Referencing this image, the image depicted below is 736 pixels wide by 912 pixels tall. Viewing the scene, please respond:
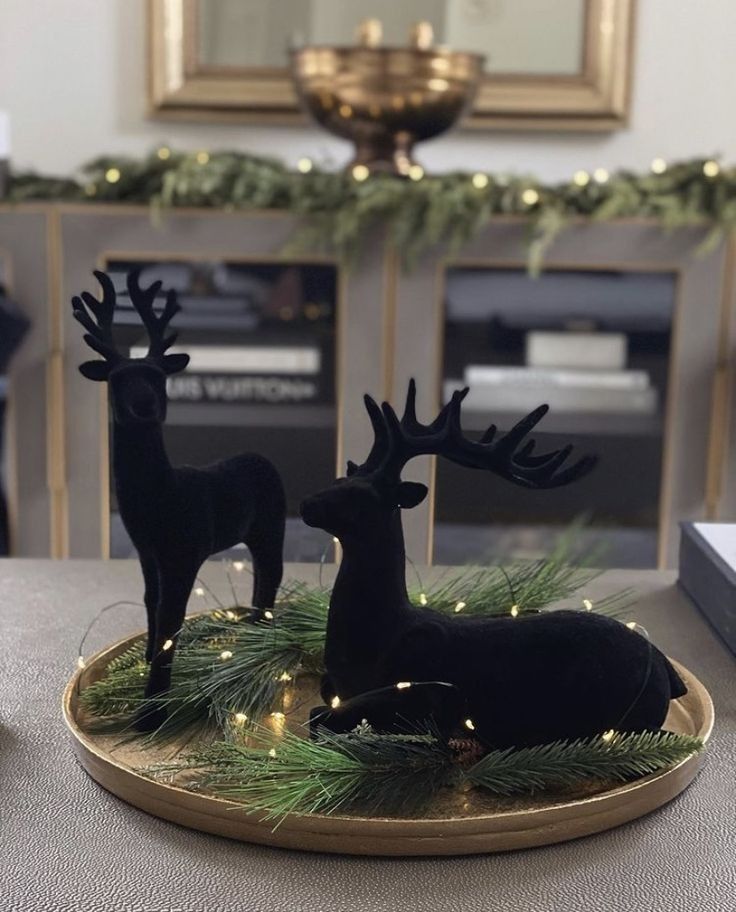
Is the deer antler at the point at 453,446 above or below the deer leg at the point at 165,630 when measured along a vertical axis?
above

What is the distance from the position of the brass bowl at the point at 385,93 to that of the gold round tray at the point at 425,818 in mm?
1676

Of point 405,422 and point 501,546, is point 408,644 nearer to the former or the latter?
point 405,422

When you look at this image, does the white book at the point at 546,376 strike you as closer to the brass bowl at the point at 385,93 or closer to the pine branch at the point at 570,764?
the brass bowl at the point at 385,93

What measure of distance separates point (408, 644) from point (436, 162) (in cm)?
199

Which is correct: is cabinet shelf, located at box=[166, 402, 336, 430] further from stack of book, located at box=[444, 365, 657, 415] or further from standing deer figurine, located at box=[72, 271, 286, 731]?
standing deer figurine, located at box=[72, 271, 286, 731]

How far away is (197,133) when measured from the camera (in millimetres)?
2453

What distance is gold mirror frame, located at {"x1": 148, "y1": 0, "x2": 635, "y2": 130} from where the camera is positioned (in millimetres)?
2391

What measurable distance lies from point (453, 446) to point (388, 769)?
18 cm

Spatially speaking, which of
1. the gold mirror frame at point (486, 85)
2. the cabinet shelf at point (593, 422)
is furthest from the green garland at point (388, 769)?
the gold mirror frame at point (486, 85)

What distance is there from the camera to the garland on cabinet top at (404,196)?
6.76 ft

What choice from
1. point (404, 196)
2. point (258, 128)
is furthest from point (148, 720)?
point (258, 128)

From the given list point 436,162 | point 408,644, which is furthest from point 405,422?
point 436,162

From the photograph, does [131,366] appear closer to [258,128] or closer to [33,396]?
[33,396]

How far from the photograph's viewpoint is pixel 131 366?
2.26ft
